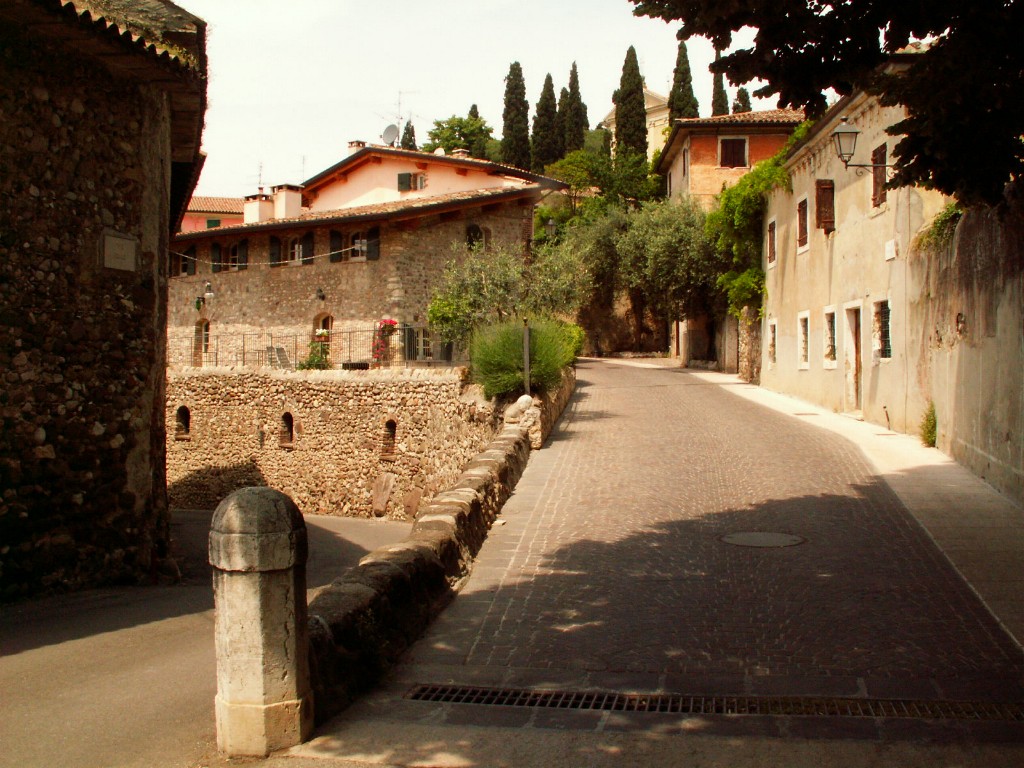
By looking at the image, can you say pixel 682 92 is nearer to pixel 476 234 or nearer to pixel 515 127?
pixel 515 127

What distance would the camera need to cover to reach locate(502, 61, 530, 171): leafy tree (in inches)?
2500

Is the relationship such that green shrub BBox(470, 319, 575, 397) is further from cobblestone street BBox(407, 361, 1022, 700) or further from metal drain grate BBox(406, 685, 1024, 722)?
metal drain grate BBox(406, 685, 1024, 722)

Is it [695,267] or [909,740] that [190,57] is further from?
[695,267]

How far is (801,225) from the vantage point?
24.1 metres

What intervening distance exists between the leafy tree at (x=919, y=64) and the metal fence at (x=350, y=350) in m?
18.4

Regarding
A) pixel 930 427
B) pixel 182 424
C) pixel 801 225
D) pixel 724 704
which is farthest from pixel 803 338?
pixel 724 704

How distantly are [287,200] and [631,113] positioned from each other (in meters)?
27.1

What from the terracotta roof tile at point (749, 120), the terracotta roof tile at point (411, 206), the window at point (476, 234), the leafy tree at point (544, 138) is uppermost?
the leafy tree at point (544, 138)

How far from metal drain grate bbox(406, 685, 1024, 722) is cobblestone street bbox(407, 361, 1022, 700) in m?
0.15

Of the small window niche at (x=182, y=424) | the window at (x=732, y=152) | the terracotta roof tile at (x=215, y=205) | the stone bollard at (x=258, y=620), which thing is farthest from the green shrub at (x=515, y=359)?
the terracotta roof tile at (x=215, y=205)

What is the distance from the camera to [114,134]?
10.3 metres

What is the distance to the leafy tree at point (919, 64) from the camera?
6.74 meters

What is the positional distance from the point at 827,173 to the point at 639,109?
3899 cm

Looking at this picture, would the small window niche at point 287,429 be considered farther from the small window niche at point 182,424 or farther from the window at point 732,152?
the window at point 732,152
